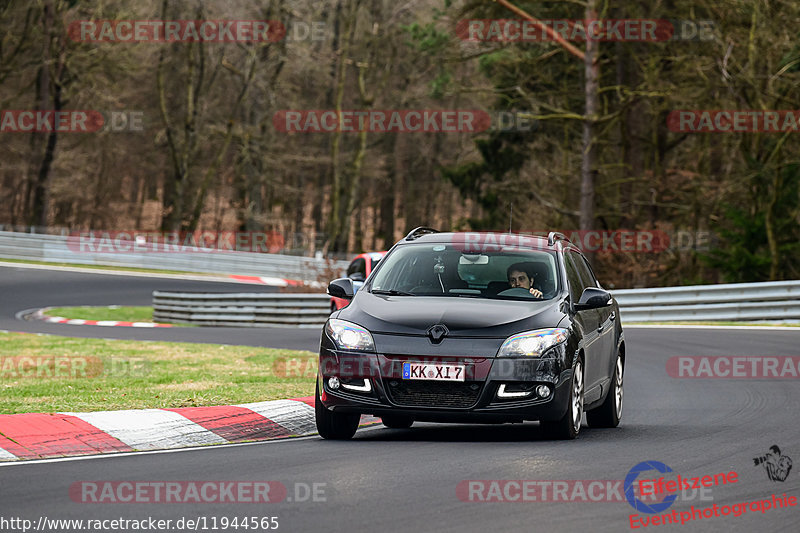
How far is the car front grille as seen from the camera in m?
8.84

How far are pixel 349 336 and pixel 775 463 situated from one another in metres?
3.17

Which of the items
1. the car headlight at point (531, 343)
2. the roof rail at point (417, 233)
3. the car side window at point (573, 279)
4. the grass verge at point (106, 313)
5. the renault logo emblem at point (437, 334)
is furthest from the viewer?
the grass verge at point (106, 313)

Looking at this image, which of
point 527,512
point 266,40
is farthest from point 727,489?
point 266,40

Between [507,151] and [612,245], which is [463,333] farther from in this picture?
[507,151]

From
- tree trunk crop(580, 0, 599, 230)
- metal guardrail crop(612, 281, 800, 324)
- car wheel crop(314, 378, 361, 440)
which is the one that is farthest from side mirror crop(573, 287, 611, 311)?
tree trunk crop(580, 0, 599, 230)

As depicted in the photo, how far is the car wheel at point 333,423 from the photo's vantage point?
9383 millimetres

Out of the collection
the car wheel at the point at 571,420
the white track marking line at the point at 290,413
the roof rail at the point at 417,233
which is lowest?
the white track marking line at the point at 290,413

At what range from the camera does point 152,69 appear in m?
62.5

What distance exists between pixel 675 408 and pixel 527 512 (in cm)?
628

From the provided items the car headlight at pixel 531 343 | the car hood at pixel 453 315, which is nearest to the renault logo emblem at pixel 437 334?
the car hood at pixel 453 315

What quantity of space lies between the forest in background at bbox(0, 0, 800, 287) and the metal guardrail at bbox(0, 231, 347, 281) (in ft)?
7.70

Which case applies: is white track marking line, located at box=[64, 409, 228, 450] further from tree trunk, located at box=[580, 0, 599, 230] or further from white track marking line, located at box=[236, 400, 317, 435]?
tree trunk, located at box=[580, 0, 599, 230]

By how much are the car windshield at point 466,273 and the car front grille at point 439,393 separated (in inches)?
44.7

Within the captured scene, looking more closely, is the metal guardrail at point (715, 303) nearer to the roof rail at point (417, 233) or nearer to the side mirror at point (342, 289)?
the roof rail at point (417, 233)
